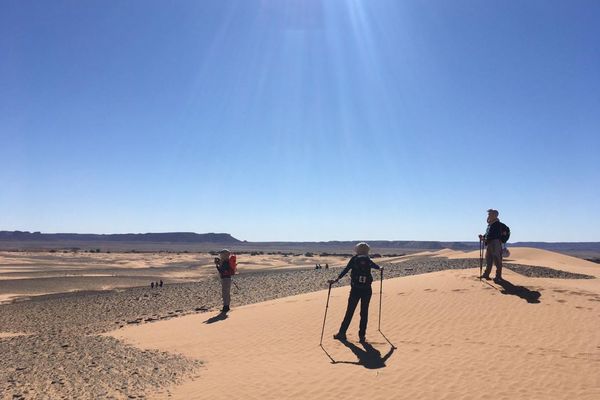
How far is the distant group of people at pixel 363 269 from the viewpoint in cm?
1100

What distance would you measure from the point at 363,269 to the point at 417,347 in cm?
216

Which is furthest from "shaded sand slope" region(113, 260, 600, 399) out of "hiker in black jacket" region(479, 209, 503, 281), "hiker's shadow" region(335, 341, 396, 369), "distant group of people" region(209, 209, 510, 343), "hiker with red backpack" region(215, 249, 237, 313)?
"hiker with red backpack" region(215, 249, 237, 313)

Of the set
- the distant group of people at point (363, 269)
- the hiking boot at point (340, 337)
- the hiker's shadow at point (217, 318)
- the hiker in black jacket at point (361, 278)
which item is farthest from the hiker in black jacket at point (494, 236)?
the hiker's shadow at point (217, 318)

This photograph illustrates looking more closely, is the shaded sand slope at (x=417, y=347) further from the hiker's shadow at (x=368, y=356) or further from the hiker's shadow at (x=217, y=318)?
the hiker's shadow at (x=217, y=318)

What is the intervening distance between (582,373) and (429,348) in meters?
3.02

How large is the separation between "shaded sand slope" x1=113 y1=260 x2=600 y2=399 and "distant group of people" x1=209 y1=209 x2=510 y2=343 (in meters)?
0.58

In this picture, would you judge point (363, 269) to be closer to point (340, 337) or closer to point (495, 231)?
point (340, 337)

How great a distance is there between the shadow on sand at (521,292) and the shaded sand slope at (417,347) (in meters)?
0.06

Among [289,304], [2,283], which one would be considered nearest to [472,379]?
[289,304]

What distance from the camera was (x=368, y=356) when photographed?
32.9ft

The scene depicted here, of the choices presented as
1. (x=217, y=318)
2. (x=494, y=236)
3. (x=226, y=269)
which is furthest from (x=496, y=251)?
(x=217, y=318)

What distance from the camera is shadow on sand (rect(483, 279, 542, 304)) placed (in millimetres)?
13859

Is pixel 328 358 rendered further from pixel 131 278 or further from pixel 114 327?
pixel 131 278

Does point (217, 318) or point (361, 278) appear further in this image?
point (217, 318)
